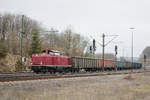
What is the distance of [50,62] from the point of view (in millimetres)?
31891

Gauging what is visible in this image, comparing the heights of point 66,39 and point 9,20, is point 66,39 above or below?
below

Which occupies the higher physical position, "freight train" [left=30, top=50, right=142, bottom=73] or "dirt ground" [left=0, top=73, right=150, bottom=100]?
"freight train" [left=30, top=50, right=142, bottom=73]

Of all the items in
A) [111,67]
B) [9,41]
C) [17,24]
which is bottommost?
[111,67]

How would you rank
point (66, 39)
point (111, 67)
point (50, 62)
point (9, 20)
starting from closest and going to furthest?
point (50, 62) < point (111, 67) < point (9, 20) < point (66, 39)

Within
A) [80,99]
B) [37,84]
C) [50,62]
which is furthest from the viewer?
[50,62]

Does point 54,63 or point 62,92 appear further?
point 54,63

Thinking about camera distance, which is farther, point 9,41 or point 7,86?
point 9,41

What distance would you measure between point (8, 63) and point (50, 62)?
1632 cm

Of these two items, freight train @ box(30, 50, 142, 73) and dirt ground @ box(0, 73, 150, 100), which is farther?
freight train @ box(30, 50, 142, 73)

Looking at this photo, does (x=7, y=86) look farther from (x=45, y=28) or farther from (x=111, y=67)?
(x=45, y=28)

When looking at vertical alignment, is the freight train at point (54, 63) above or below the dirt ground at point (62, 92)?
above

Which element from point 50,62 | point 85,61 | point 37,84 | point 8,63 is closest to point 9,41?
point 8,63

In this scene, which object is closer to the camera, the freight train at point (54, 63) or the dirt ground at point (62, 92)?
the dirt ground at point (62, 92)

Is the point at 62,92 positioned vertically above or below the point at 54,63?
below
